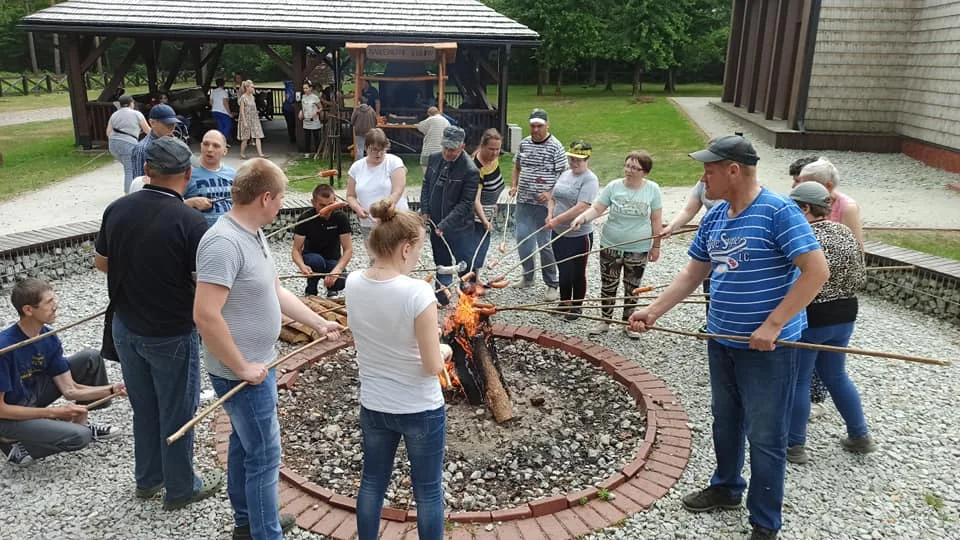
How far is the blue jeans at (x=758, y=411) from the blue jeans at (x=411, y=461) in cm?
142

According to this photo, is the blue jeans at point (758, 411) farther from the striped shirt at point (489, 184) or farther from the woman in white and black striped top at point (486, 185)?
the striped shirt at point (489, 184)

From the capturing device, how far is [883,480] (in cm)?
387

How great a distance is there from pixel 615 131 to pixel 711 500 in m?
17.6

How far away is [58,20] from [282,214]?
8952 mm

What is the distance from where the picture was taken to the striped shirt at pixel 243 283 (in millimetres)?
2666

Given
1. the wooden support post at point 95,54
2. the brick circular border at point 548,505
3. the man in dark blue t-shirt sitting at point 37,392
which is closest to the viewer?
the brick circular border at point 548,505

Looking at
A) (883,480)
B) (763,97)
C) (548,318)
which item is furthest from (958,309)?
(763,97)

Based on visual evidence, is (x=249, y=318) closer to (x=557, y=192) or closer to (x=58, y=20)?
(x=557, y=192)

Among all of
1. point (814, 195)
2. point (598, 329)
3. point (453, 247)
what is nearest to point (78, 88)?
point (453, 247)

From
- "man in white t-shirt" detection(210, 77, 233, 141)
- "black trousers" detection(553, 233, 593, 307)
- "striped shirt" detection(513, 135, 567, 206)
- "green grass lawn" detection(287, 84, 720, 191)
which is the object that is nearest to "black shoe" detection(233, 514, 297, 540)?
"black trousers" detection(553, 233, 593, 307)

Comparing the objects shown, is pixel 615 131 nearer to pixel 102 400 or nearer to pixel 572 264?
pixel 572 264

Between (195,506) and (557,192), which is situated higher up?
(557,192)

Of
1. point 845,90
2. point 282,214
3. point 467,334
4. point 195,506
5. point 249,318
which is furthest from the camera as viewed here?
point 845,90

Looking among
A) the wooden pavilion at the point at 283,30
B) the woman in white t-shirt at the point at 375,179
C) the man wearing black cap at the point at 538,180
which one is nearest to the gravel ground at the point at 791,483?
the man wearing black cap at the point at 538,180
